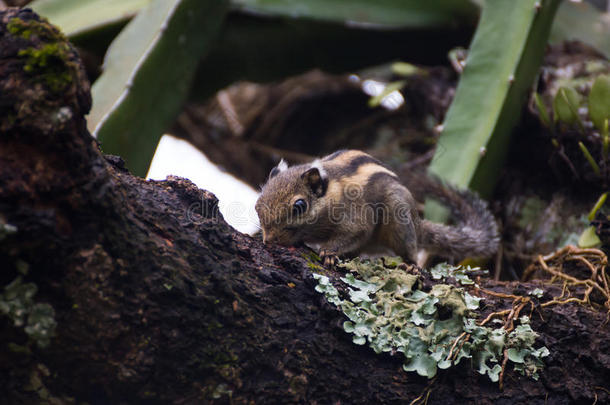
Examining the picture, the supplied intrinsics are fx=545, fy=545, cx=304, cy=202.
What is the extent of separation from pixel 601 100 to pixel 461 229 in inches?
48.0

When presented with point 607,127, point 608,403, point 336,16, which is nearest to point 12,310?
point 608,403

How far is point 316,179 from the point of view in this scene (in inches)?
131

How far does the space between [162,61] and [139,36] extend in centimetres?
27

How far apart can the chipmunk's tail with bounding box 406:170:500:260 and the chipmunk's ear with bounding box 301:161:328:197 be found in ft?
2.75

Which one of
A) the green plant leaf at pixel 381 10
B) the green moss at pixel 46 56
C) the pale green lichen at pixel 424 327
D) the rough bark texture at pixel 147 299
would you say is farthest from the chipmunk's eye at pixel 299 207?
the green plant leaf at pixel 381 10

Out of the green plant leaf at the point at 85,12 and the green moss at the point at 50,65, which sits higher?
the green moss at the point at 50,65

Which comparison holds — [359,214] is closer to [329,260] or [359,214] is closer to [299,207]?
[299,207]

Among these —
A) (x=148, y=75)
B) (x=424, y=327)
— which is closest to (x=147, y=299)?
(x=424, y=327)

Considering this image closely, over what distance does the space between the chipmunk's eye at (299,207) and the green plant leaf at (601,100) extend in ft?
6.58

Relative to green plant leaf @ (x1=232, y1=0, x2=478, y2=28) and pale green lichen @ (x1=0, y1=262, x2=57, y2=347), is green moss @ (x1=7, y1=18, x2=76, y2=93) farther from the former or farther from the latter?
green plant leaf @ (x1=232, y1=0, x2=478, y2=28)

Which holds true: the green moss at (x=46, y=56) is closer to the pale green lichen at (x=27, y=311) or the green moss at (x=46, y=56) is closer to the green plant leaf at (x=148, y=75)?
the pale green lichen at (x=27, y=311)

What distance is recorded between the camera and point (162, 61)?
387cm

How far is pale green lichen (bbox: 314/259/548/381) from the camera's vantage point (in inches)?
88.7

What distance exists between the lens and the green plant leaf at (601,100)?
11.4 ft
